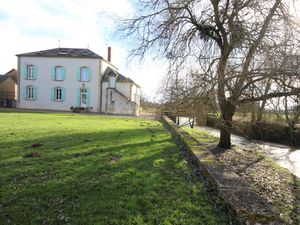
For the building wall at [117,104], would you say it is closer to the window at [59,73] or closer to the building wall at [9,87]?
the window at [59,73]

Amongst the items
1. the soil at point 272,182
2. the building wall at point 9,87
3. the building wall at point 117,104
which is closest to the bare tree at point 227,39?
the soil at point 272,182

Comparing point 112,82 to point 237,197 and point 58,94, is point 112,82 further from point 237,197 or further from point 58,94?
point 237,197

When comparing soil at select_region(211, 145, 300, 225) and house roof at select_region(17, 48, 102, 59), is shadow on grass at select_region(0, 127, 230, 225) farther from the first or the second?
house roof at select_region(17, 48, 102, 59)

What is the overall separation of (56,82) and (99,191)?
31.7 m

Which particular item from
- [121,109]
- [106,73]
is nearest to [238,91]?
[121,109]

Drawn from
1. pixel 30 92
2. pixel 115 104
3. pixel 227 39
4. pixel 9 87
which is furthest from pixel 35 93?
pixel 227 39

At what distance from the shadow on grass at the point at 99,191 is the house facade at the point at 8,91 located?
33608 millimetres

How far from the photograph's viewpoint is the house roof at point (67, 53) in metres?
33.4

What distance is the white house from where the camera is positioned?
3309 centimetres

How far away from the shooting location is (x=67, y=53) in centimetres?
3422

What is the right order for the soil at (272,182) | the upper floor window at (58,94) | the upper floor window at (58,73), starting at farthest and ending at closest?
the upper floor window at (58,94) → the upper floor window at (58,73) → the soil at (272,182)

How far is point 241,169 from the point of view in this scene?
8258mm

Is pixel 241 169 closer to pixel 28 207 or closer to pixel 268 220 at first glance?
pixel 268 220

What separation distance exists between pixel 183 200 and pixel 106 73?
1249 inches
